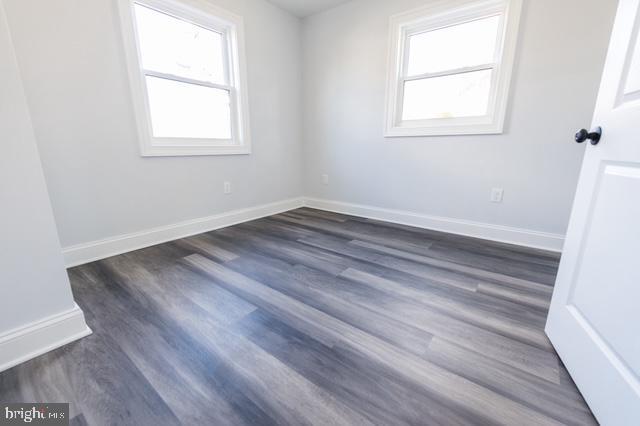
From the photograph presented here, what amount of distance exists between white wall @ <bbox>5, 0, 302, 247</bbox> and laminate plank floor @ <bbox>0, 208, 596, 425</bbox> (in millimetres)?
423

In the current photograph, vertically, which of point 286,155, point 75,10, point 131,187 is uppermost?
point 75,10

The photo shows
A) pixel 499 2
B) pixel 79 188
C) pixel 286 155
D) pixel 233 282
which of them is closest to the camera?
pixel 233 282

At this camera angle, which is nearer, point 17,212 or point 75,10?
point 17,212

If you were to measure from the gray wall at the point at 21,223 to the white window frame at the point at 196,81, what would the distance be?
119cm

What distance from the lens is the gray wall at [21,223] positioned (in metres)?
0.93

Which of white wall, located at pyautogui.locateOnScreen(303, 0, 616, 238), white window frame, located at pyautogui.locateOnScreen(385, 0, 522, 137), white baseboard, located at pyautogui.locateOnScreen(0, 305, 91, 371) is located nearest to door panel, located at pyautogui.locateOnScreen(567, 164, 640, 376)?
white wall, located at pyautogui.locateOnScreen(303, 0, 616, 238)

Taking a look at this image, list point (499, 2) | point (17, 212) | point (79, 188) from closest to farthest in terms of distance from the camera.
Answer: point (17, 212)
point (79, 188)
point (499, 2)

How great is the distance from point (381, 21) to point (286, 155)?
176 centimetres

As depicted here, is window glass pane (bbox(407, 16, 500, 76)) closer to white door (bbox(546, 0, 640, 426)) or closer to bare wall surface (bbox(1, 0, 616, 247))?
bare wall surface (bbox(1, 0, 616, 247))

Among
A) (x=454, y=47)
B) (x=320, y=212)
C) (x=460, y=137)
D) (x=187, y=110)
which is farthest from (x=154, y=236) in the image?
(x=454, y=47)

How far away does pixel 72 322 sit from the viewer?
3.76ft

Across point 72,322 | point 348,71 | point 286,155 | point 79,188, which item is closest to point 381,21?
point 348,71

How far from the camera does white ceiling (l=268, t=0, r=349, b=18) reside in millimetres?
2791

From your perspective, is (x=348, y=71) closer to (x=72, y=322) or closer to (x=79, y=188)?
(x=79, y=188)
